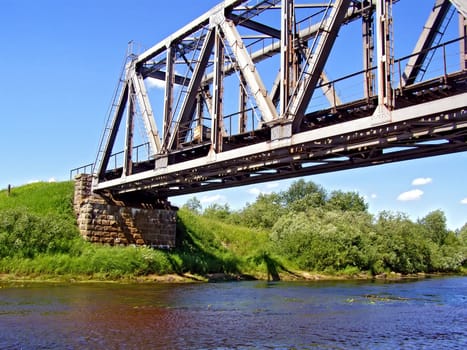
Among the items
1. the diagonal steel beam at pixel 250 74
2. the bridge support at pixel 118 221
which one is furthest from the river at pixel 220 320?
the bridge support at pixel 118 221

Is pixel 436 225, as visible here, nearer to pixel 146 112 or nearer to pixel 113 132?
pixel 113 132

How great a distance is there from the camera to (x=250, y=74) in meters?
20.6

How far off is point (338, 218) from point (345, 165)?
29.0 metres

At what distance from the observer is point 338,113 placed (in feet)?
61.4

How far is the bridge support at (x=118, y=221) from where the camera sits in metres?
32.3

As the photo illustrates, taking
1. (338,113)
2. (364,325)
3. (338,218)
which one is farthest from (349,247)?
(364,325)

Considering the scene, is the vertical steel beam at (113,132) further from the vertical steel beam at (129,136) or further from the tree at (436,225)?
the tree at (436,225)

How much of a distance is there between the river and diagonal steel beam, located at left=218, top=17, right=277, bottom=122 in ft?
24.0

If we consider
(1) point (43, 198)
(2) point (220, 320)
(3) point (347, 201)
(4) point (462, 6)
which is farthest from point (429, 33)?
(3) point (347, 201)

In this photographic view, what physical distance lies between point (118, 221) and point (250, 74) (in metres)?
16.6

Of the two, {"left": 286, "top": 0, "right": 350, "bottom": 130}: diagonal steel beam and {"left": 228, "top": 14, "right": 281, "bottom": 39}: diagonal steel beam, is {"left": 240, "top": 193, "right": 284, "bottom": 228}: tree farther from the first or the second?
{"left": 286, "top": 0, "right": 350, "bottom": 130}: diagonal steel beam

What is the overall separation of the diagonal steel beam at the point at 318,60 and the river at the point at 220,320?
707 cm

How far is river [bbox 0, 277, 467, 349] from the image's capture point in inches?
456

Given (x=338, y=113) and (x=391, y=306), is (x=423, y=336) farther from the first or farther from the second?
(x=338, y=113)
